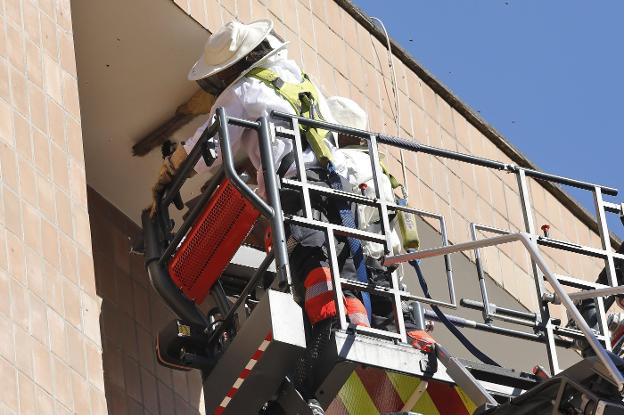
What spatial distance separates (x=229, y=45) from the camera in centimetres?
1080

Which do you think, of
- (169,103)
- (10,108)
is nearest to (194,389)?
(169,103)

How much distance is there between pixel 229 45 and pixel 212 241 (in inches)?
48.6

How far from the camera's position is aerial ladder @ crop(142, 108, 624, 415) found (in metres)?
8.76

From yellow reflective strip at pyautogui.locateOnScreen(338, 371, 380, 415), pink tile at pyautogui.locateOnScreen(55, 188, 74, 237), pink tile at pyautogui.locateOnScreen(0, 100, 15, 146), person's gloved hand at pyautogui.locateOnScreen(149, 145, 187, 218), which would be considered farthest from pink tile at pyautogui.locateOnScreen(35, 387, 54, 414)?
person's gloved hand at pyautogui.locateOnScreen(149, 145, 187, 218)

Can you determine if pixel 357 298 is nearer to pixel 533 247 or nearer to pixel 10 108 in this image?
pixel 533 247

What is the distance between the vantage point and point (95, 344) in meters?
8.84

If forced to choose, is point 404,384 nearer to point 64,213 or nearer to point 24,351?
point 64,213

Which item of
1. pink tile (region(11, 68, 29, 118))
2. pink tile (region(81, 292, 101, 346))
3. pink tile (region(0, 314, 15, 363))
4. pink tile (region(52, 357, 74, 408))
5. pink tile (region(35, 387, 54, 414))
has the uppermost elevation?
pink tile (region(11, 68, 29, 118))

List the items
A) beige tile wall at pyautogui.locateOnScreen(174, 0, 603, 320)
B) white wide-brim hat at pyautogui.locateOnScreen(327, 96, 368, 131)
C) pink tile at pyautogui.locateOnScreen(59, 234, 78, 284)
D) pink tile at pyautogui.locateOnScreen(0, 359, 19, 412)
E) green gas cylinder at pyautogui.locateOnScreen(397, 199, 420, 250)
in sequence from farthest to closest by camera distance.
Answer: beige tile wall at pyautogui.locateOnScreen(174, 0, 603, 320)
white wide-brim hat at pyautogui.locateOnScreen(327, 96, 368, 131)
green gas cylinder at pyautogui.locateOnScreen(397, 199, 420, 250)
pink tile at pyautogui.locateOnScreen(59, 234, 78, 284)
pink tile at pyautogui.locateOnScreen(0, 359, 19, 412)

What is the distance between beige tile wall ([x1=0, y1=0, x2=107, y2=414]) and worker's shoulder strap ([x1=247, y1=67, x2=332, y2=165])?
46.7 inches

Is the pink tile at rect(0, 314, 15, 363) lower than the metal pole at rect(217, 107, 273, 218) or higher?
lower

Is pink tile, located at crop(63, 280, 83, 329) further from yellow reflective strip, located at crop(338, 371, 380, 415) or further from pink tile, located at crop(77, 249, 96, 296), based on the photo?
yellow reflective strip, located at crop(338, 371, 380, 415)

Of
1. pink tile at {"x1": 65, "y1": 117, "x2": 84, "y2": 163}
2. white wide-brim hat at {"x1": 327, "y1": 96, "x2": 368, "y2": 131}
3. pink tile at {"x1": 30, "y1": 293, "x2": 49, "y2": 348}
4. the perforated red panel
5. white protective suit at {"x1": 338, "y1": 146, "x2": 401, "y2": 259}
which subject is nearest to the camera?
pink tile at {"x1": 30, "y1": 293, "x2": 49, "y2": 348}

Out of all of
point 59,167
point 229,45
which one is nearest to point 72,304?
point 59,167
